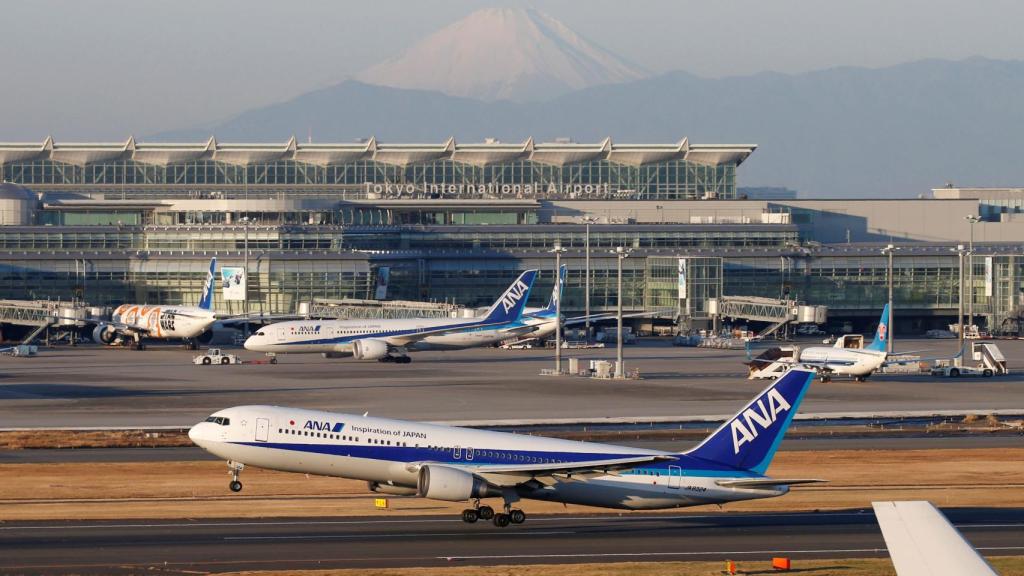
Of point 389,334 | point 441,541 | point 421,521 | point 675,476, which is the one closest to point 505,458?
point 441,541

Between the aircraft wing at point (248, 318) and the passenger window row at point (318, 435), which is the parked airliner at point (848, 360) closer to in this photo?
the aircraft wing at point (248, 318)

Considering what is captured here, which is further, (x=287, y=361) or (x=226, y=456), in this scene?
(x=287, y=361)

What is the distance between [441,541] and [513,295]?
316 ft

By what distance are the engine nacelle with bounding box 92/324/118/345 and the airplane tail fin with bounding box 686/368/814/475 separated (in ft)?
417

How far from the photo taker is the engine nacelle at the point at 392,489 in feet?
165

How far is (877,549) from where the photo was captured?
48594 mm

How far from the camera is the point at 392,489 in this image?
50688 millimetres

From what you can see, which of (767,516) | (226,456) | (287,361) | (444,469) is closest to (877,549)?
(767,516)

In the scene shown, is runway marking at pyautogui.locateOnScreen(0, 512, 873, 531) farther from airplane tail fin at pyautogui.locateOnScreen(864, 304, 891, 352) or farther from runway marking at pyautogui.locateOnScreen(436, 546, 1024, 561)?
airplane tail fin at pyautogui.locateOnScreen(864, 304, 891, 352)

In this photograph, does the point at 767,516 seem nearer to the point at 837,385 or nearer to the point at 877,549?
the point at 877,549

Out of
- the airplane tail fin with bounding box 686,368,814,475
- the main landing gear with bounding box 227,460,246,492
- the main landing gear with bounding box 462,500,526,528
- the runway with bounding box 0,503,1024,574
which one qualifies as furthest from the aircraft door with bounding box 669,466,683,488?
the main landing gear with bounding box 227,460,246,492

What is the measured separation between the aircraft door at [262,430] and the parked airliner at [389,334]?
296 feet

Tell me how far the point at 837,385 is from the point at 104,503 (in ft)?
244

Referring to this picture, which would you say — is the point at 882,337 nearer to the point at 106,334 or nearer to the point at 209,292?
the point at 209,292
